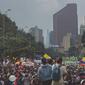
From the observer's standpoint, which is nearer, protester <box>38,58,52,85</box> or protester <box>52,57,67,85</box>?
protester <box>52,57,67,85</box>

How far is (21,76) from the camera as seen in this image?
22375 millimetres

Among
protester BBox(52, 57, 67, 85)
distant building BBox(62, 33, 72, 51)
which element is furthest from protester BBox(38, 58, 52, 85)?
distant building BBox(62, 33, 72, 51)

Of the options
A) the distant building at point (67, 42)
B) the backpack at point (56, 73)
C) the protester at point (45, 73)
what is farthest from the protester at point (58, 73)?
the distant building at point (67, 42)

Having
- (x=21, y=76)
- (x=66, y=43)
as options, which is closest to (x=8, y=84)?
(x=21, y=76)

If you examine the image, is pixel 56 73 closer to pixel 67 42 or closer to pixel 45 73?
pixel 45 73

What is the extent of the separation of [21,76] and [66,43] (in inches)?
6051

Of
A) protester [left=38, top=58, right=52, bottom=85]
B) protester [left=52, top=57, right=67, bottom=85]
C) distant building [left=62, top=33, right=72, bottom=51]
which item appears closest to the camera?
protester [left=52, top=57, right=67, bottom=85]

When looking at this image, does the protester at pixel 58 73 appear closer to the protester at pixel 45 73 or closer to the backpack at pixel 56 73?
the backpack at pixel 56 73

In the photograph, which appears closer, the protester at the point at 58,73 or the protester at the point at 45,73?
the protester at the point at 58,73

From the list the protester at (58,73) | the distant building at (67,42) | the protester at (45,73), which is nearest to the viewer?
the protester at (58,73)

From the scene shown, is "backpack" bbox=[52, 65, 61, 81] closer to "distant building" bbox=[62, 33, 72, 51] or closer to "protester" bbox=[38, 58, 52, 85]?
"protester" bbox=[38, 58, 52, 85]

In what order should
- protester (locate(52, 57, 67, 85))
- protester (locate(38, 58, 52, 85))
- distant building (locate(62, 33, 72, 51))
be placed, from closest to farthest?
protester (locate(52, 57, 67, 85)) < protester (locate(38, 58, 52, 85)) < distant building (locate(62, 33, 72, 51))

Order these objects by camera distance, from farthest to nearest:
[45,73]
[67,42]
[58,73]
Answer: [67,42] → [45,73] → [58,73]

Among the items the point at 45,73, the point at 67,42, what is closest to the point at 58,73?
the point at 45,73
